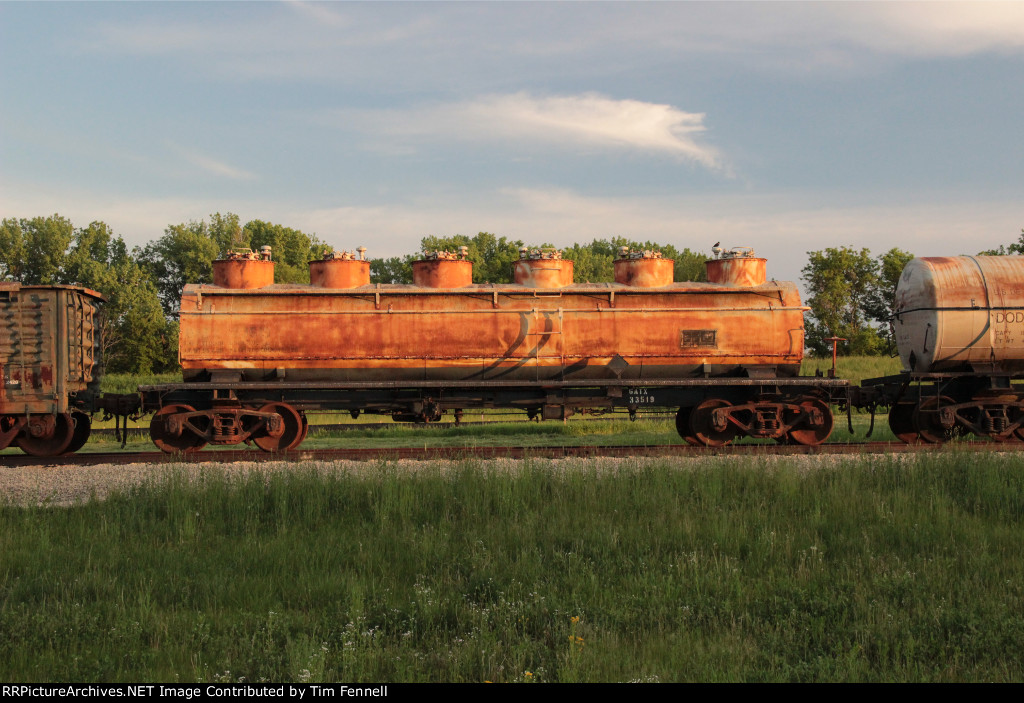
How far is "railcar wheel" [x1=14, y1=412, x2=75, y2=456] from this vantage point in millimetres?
14547

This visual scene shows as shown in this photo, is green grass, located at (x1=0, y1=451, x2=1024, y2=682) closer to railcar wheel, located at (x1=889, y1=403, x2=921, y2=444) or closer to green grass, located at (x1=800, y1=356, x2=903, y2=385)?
railcar wheel, located at (x1=889, y1=403, x2=921, y2=444)

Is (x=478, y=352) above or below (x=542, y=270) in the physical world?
below

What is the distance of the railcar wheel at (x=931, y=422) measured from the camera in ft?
48.3

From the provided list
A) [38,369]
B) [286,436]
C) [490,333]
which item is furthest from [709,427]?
[38,369]

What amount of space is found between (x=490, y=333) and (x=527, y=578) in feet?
27.2

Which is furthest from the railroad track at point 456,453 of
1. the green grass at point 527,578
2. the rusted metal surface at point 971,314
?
the green grass at point 527,578

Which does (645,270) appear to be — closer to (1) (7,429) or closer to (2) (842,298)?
(1) (7,429)

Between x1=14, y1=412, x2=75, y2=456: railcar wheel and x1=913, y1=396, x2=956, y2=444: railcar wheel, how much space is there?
1614 cm

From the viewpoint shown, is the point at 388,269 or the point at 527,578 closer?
the point at 527,578

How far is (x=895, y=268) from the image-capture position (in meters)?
51.8

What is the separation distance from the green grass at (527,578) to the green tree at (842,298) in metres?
42.9

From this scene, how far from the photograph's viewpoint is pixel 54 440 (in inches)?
580

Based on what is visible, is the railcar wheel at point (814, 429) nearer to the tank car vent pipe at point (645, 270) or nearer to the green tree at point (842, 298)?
the tank car vent pipe at point (645, 270)
